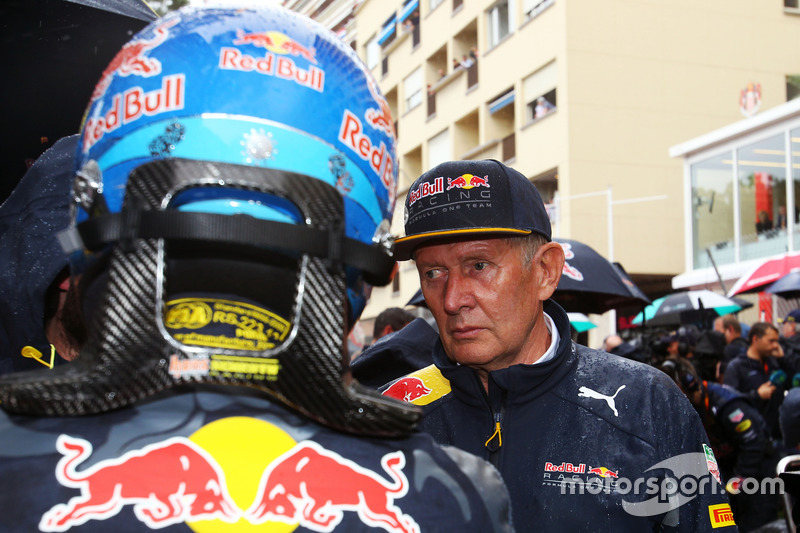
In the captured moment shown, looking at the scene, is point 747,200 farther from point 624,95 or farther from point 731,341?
point 731,341

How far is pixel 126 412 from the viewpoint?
1.02m

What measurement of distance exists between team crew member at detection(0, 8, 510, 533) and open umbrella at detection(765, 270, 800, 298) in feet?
32.5

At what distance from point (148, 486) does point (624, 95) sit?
75.2 feet

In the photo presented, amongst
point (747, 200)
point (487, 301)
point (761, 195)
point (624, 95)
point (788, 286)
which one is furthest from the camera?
point (624, 95)

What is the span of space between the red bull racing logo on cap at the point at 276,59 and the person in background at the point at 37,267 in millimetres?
796

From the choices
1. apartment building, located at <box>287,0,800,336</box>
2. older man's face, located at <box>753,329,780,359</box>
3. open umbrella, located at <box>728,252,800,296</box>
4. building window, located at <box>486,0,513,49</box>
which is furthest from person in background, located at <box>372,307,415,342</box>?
building window, located at <box>486,0,513,49</box>

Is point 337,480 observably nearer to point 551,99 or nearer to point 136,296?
point 136,296

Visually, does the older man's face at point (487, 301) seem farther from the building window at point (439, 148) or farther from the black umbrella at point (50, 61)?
the building window at point (439, 148)

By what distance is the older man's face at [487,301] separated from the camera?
2.49 m

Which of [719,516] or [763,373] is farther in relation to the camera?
[763,373]

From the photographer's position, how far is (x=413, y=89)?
30.5 meters

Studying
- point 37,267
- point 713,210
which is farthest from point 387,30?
point 37,267

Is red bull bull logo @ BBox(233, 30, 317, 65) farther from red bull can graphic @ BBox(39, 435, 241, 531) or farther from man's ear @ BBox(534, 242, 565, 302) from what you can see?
man's ear @ BBox(534, 242, 565, 302)

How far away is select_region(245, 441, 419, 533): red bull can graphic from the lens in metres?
1.00
